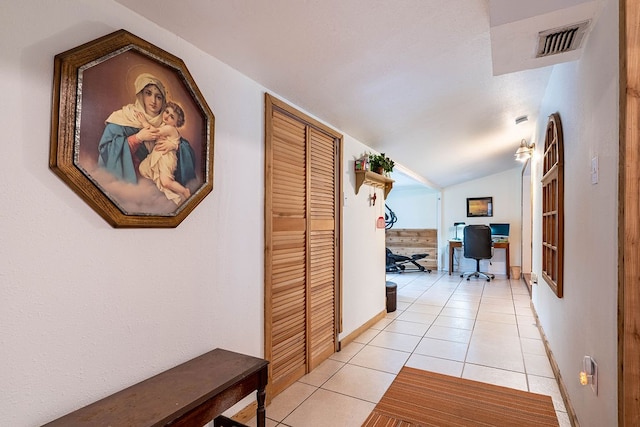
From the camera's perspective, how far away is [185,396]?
1271 millimetres

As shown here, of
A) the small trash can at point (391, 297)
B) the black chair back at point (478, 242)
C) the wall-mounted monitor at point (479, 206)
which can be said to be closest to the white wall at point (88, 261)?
the small trash can at point (391, 297)

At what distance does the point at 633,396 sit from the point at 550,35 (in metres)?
1.66

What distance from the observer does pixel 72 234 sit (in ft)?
3.91

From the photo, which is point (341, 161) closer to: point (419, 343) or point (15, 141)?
point (419, 343)

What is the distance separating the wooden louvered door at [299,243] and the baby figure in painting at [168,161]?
2.25 ft

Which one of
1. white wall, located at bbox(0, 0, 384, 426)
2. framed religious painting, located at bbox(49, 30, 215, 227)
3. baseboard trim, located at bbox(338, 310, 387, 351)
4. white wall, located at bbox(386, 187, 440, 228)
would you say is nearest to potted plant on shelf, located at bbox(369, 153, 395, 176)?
baseboard trim, located at bbox(338, 310, 387, 351)

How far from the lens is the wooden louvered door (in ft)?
7.39

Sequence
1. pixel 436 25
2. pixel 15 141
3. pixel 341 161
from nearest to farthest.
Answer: pixel 15 141 < pixel 436 25 < pixel 341 161

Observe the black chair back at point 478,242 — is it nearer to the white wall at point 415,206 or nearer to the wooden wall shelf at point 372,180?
the white wall at point 415,206

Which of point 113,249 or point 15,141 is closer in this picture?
point 15,141

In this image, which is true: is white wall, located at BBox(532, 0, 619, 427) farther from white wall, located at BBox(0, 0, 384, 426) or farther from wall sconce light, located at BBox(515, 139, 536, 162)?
wall sconce light, located at BBox(515, 139, 536, 162)

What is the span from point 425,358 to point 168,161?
2726mm

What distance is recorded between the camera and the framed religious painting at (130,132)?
1160 mm

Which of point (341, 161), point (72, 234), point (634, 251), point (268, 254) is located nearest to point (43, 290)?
point (72, 234)
